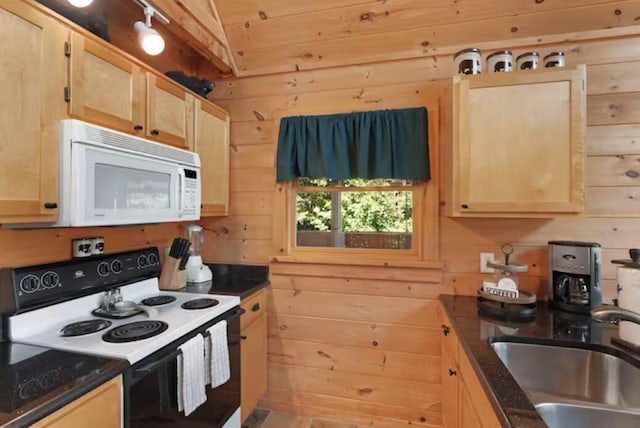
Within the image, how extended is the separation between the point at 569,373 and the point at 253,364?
1654mm

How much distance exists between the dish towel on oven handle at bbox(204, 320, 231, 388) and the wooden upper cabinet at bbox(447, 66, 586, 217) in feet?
4.45

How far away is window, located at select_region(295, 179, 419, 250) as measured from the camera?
87.0 inches

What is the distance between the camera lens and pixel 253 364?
6.81ft

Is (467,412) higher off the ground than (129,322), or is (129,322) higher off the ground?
(129,322)

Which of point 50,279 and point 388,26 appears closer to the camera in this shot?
point 50,279

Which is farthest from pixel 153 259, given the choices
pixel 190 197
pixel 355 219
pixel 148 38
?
pixel 355 219

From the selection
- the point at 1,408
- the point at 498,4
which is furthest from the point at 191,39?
the point at 1,408

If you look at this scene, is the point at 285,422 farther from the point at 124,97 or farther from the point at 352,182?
the point at 124,97

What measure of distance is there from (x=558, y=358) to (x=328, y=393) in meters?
1.44

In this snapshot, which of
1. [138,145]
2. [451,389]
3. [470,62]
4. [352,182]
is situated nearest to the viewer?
[138,145]

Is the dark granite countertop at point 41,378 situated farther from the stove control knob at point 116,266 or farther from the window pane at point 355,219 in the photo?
the window pane at point 355,219

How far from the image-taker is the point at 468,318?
62.5 inches

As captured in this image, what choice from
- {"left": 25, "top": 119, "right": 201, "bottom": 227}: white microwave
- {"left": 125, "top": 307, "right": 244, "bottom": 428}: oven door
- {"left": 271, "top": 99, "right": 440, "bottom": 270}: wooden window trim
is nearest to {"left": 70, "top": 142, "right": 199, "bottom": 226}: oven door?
{"left": 25, "top": 119, "right": 201, "bottom": 227}: white microwave

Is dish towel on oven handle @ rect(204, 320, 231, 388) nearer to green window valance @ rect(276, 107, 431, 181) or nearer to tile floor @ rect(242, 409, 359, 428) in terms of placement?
tile floor @ rect(242, 409, 359, 428)
